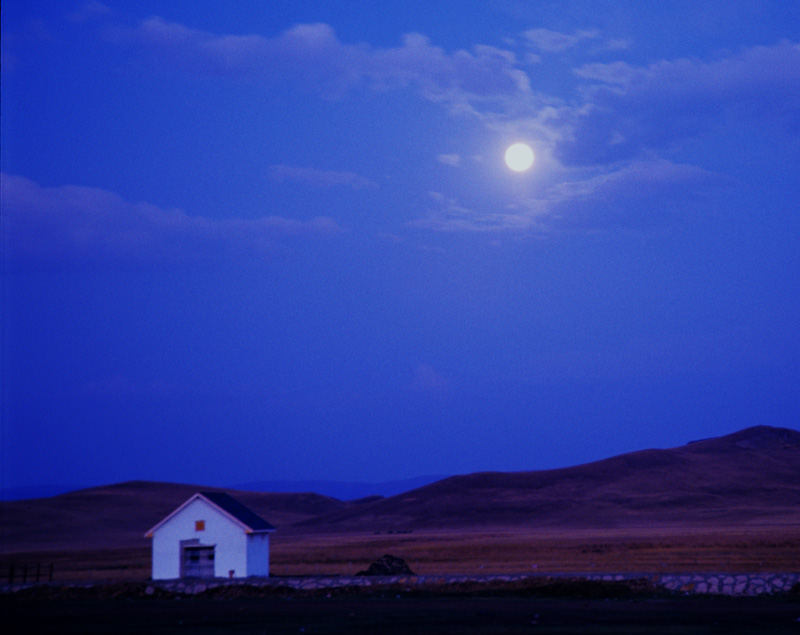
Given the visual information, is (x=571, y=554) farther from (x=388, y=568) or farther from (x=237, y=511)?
(x=237, y=511)

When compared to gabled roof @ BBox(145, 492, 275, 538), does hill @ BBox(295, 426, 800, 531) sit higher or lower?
higher

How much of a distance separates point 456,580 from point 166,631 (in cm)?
1482

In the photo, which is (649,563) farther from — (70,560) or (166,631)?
(70,560)

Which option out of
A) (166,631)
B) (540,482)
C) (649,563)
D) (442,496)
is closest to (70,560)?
(649,563)

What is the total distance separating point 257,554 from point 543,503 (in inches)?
3022

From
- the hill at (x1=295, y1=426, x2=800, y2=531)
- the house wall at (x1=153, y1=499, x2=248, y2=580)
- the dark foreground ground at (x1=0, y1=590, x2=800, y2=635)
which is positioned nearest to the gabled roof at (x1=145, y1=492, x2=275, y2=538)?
the house wall at (x1=153, y1=499, x2=248, y2=580)

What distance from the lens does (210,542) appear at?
40656 mm

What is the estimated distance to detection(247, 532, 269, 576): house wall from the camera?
4019cm

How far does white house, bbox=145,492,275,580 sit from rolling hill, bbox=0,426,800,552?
4963 cm

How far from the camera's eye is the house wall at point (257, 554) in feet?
132

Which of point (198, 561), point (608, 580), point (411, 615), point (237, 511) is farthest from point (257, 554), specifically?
point (411, 615)

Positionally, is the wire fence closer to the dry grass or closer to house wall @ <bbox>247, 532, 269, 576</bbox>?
the dry grass

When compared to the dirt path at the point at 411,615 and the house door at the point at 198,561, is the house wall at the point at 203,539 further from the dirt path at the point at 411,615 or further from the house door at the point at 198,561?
the dirt path at the point at 411,615

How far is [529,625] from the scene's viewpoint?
73.7 ft
